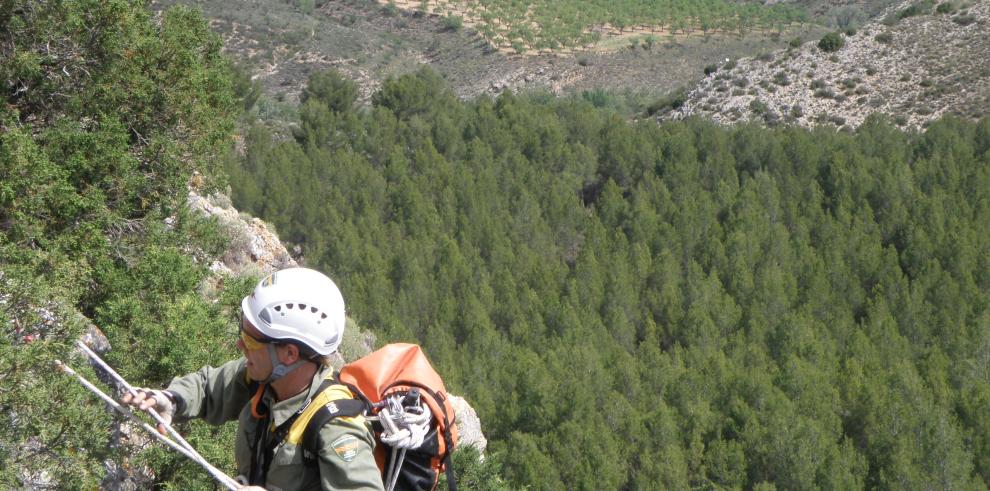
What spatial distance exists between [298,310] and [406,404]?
1.59ft

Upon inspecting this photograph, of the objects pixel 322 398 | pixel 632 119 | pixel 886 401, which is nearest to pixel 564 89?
pixel 632 119

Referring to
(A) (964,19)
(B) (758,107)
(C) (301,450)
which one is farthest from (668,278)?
(A) (964,19)

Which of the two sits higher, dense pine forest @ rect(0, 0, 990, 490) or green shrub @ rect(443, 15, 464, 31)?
dense pine forest @ rect(0, 0, 990, 490)

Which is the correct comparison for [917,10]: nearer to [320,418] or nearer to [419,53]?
[419,53]

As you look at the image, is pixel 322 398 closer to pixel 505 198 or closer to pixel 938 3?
pixel 505 198

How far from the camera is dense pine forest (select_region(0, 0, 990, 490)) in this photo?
29.9 feet

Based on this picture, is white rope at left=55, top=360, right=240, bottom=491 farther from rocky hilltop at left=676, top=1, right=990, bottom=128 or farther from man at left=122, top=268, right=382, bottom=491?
rocky hilltop at left=676, top=1, right=990, bottom=128

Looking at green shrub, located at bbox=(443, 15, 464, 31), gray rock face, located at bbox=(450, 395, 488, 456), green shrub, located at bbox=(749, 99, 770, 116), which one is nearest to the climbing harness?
gray rock face, located at bbox=(450, 395, 488, 456)

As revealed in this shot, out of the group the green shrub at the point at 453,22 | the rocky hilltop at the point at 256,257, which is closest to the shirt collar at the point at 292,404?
the rocky hilltop at the point at 256,257

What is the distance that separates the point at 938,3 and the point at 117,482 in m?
59.2

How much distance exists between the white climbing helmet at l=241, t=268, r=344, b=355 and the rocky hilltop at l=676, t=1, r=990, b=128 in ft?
162

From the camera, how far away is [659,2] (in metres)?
83.3

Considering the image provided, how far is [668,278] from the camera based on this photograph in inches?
1176

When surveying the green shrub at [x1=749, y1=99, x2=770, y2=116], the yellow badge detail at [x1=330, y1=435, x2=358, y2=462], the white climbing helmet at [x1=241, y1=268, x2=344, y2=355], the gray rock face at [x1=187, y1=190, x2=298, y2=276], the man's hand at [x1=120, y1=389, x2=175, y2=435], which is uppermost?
the white climbing helmet at [x1=241, y1=268, x2=344, y2=355]
